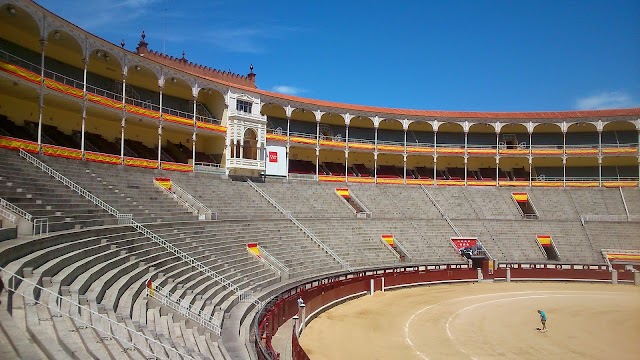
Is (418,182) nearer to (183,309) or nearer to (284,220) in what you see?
(284,220)

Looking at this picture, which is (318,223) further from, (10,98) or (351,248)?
(10,98)

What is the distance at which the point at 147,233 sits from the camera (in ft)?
66.1

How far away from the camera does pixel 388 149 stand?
Answer: 47594 mm

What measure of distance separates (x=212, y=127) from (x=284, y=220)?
9949 mm

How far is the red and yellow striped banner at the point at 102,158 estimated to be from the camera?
26.9 meters

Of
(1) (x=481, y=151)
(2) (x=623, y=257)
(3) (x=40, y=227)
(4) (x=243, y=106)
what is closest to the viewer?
(3) (x=40, y=227)

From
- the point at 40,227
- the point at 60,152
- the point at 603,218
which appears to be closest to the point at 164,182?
the point at 60,152

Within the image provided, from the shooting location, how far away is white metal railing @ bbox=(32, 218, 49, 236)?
1436 centimetres

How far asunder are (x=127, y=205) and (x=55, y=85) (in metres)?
8.26

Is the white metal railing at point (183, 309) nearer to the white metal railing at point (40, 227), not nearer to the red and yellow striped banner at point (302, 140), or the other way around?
the white metal railing at point (40, 227)

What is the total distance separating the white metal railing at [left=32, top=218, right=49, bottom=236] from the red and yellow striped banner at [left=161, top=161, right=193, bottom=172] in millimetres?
17124

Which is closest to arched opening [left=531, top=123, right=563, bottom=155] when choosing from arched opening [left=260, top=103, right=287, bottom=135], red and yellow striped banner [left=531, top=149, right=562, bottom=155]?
red and yellow striped banner [left=531, top=149, right=562, bottom=155]

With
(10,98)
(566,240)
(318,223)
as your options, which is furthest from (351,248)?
(10,98)

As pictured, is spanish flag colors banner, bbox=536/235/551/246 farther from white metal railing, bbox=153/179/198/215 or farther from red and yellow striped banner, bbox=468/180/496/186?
white metal railing, bbox=153/179/198/215
